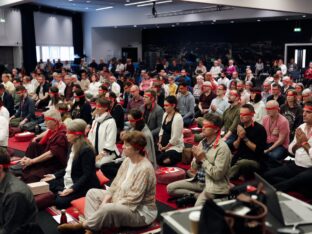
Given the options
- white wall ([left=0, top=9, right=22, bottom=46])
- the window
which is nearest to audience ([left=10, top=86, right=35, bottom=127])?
white wall ([left=0, top=9, right=22, bottom=46])

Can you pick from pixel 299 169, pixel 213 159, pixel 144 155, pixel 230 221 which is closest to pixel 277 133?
pixel 299 169

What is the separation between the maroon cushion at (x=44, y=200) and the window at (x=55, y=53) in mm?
16764

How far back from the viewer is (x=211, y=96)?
9117mm

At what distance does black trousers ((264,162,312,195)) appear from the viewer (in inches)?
169

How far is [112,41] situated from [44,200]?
20.0 metres

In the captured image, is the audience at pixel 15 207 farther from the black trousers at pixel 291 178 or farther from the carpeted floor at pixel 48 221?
the black trousers at pixel 291 178

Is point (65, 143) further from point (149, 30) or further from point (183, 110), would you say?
point (149, 30)

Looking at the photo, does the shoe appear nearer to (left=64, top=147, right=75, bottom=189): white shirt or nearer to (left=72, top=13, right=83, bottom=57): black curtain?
(left=64, top=147, right=75, bottom=189): white shirt

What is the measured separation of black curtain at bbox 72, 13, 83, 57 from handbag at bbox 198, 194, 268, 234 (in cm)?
2133

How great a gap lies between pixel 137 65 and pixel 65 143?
16462mm

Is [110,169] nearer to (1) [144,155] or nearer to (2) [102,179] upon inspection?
(2) [102,179]

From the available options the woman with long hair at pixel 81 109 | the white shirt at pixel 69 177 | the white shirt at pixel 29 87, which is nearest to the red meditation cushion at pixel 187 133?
the woman with long hair at pixel 81 109

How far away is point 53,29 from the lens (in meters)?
20.7

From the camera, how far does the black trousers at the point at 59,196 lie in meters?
4.33
